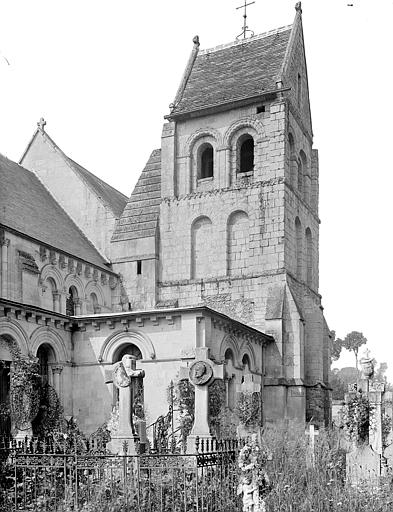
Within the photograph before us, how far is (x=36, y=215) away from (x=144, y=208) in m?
6.57

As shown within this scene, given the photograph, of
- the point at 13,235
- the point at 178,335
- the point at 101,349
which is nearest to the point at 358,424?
the point at 178,335

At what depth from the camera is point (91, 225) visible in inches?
1556

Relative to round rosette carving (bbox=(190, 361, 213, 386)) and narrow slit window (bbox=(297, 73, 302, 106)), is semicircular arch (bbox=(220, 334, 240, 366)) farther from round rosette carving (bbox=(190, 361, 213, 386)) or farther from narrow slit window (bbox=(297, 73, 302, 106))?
narrow slit window (bbox=(297, 73, 302, 106))

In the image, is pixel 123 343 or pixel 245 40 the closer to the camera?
pixel 123 343

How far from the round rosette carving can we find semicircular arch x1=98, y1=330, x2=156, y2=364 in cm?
1025

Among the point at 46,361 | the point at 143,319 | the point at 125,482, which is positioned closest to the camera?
the point at 125,482

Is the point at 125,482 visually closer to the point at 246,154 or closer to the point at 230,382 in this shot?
the point at 230,382

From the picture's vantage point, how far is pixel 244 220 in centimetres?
3728

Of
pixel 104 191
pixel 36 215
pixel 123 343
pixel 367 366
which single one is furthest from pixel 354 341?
pixel 367 366

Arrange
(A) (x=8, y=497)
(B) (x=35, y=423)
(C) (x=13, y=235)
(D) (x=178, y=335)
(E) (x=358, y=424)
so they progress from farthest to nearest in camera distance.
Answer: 1. (C) (x=13, y=235)
2. (D) (x=178, y=335)
3. (B) (x=35, y=423)
4. (E) (x=358, y=424)
5. (A) (x=8, y=497)

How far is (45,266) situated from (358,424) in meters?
17.6

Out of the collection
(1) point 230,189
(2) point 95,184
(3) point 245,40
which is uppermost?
(3) point 245,40

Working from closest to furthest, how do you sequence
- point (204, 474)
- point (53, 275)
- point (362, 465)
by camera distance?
point (204, 474) → point (362, 465) → point (53, 275)

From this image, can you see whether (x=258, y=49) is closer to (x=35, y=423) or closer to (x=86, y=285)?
(x=86, y=285)
